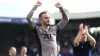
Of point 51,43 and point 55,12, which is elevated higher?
point 51,43

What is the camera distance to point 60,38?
2297 cm

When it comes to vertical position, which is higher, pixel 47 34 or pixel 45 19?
pixel 45 19

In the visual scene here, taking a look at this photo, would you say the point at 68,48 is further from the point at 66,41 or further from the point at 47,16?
the point at 47,16

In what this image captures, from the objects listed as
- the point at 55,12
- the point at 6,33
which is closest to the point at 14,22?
the point at 6,33

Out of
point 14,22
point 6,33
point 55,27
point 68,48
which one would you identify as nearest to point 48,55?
point 55,27

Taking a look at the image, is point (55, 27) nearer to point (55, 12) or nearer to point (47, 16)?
point (47, 16)

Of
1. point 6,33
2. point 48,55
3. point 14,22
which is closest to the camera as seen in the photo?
point 48,55

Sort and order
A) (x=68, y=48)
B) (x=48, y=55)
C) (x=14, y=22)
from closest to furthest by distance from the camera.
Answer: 1. (x=48, y=55)
2. (x=14, y=22)
3. (x=68, y=48)

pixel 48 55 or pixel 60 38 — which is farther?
pixel 60 38

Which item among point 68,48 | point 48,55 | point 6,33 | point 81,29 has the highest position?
point 81,29

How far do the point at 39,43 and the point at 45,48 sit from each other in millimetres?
127

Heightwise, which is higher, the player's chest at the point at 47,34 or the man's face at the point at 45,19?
the man's face at the point at 45,19

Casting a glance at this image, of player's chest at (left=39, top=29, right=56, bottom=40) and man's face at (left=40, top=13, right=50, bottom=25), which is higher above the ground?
man's face at (left=40, top=13, right=50, bottom=25)

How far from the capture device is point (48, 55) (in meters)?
4.93
